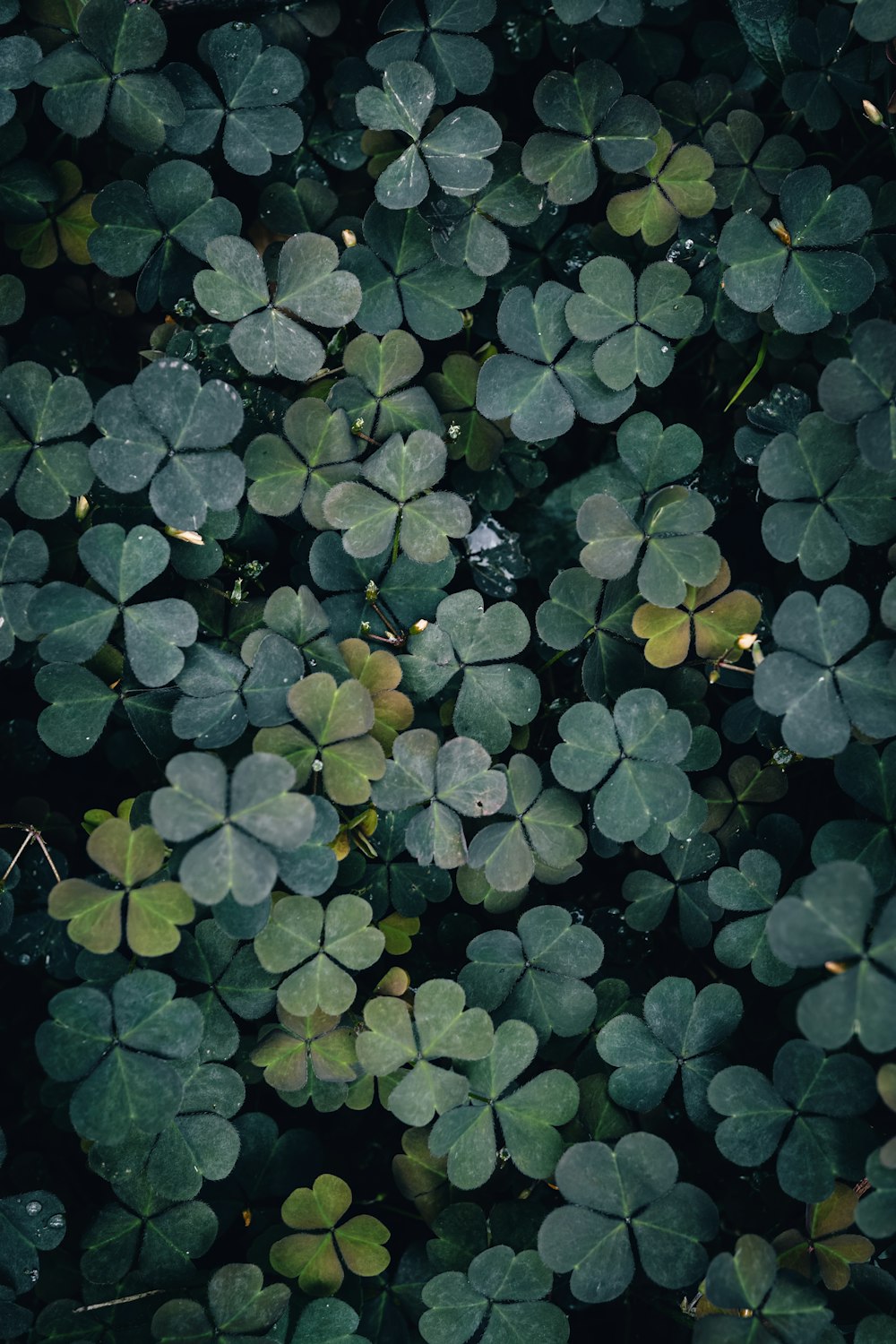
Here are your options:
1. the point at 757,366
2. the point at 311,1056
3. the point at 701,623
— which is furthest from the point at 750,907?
the point at 757,366

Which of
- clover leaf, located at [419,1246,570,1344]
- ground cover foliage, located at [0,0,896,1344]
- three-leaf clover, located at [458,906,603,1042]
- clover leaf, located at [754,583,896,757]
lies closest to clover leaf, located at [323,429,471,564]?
ground cover foliage, located at [0,0,896,1344]

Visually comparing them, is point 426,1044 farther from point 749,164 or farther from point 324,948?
point 749,164

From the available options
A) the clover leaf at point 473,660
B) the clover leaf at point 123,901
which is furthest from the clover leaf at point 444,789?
the clover leaf at point 123,901

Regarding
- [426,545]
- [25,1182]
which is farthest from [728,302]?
[25,1182]

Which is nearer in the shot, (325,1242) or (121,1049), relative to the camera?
(121,1049)

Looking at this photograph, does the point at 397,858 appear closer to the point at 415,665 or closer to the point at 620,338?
the point at 415,665

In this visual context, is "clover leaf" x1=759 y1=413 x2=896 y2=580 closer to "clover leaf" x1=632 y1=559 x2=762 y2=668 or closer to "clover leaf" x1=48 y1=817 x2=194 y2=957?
"clover leaf" x1=632 y1=559 x2=762 y2=668
